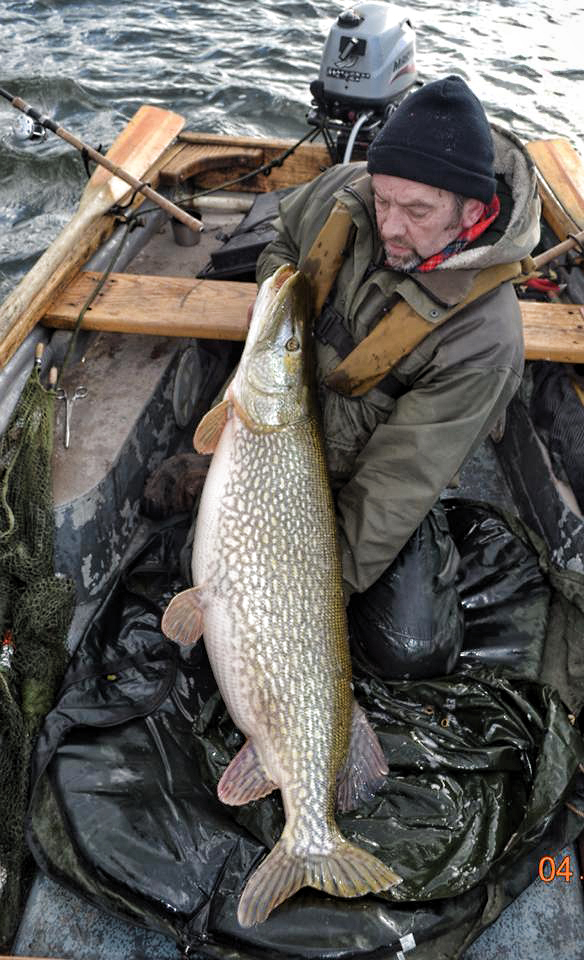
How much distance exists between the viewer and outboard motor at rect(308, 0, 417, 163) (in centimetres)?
453

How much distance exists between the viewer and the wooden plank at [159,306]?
3.58m

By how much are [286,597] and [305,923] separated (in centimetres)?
94

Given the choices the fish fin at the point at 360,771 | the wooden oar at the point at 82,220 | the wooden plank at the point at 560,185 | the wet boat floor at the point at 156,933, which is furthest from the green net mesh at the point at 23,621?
the wooden plank at the point at 560,185

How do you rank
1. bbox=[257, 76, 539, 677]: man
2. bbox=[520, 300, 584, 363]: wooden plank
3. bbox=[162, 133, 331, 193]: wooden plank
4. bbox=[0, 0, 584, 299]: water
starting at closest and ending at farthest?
bbox=[257, 76, 539, 677]: man < bbox=[520, 300, 584, 363]: wooden plank < bbox=[162, 133, 331, 193]: wooden plank < bbox=[0, 0, 584, 299]: water

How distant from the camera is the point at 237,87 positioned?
9.18 m

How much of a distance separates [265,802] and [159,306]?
230cm

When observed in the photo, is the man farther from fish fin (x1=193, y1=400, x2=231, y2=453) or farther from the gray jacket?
fish fin (x1=193, y1=400, x2=231, y2=453)

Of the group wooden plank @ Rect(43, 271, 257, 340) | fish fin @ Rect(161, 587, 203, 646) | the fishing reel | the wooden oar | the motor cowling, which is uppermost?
the motor cowling

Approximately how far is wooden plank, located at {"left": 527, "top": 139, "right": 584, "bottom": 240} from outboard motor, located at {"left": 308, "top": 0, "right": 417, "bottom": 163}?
0.95 m

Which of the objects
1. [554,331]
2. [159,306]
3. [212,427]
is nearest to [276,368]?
[212,427]

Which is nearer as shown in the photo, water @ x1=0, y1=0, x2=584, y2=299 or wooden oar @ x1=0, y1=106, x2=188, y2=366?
wooden oar @ x1=0, y1=106, x2=188, y2=366

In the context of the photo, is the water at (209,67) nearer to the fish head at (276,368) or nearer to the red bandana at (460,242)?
the fish head at (276,368)
